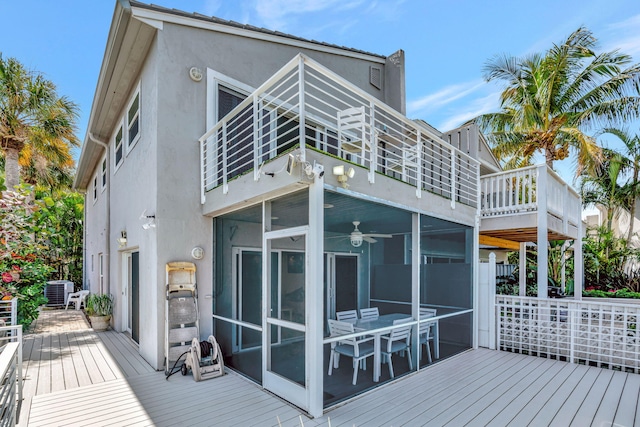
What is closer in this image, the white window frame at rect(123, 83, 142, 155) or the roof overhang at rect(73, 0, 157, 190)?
the roof overhang at rect(73, 0, 157, 190)

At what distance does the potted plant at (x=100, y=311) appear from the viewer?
8516 millimetres

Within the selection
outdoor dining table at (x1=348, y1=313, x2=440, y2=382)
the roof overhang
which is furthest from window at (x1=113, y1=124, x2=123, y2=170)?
outdoor dining table at (x1=348, y1=313, x2=440, y2=382)

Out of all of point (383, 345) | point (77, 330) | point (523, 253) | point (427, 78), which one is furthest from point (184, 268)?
point (427, 78)

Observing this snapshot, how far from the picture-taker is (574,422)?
12.7 ft

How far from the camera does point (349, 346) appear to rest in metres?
5.15

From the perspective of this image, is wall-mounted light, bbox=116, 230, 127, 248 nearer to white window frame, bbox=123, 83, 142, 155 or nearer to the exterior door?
the exterior door

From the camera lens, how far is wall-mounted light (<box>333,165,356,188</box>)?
4159 millimetres

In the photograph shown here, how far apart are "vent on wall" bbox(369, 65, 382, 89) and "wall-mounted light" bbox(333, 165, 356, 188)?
578cm

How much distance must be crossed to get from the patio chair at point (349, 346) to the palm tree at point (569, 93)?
421 inches

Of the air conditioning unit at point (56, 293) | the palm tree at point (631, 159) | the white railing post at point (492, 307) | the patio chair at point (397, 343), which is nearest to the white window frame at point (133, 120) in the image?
the patio chair at point (397, 343)

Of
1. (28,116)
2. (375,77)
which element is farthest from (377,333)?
(28,116)

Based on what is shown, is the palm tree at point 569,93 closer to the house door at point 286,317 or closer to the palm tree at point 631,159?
the palm tree at point 631,159

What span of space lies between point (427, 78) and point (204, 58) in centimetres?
1396

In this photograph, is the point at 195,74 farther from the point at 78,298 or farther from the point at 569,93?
the point at 569,93
